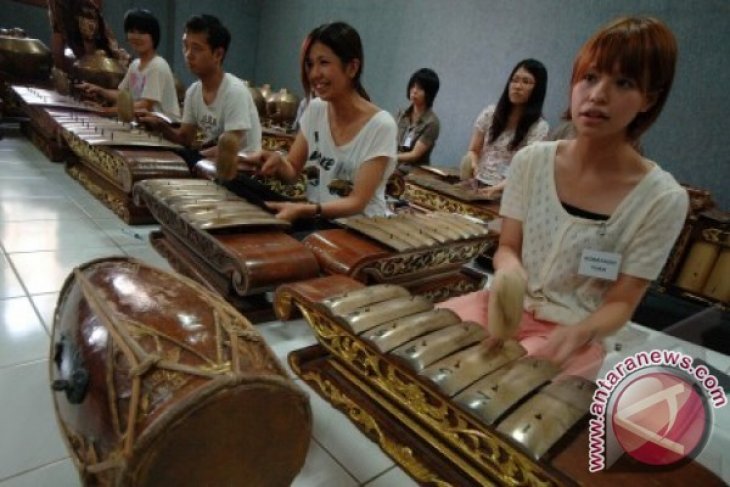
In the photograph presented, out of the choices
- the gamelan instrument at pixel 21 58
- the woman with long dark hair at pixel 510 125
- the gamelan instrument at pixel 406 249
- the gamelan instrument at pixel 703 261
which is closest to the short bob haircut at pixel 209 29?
the gamelan instrument at pixel 406 249

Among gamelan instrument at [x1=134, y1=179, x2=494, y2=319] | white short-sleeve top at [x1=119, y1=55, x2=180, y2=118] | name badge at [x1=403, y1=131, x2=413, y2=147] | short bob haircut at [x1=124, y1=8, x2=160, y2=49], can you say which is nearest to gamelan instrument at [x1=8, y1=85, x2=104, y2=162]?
white short-sleeve top at [x1=119, y1=55, x2=180, y2=118]

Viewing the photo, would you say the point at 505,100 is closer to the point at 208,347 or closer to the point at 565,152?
the point at 565,152

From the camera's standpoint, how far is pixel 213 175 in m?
2.94

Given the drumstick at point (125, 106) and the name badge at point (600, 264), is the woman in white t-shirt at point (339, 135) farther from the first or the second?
the drumstick at point (125, 106)

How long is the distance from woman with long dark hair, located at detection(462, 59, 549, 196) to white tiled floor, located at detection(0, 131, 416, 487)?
2613 millimetres

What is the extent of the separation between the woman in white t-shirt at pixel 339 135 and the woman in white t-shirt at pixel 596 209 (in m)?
0.97

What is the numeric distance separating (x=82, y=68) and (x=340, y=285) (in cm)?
547

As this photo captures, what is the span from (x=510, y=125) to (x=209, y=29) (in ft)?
8.62

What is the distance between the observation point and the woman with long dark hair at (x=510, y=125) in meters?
3.72

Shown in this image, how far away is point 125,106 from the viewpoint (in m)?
3.73

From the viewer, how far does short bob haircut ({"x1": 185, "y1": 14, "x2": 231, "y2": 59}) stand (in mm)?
3105

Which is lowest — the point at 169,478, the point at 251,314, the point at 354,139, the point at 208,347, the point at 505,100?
the point at 251,314

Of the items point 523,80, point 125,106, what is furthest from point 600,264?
point 125,106

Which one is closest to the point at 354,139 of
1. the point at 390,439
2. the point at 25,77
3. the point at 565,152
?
the point at 565,152
